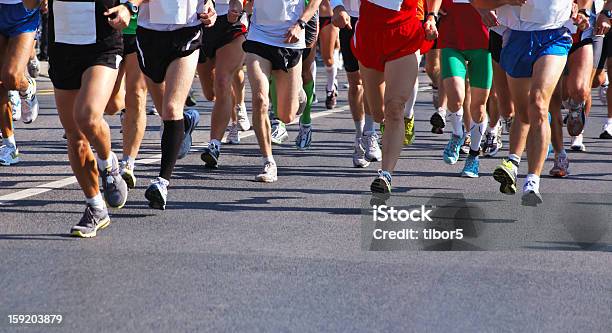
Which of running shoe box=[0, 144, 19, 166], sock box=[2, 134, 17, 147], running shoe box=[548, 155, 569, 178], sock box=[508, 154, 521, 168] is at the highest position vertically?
sock box=[508, 154, 521, 168]

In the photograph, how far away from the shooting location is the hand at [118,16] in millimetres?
8305

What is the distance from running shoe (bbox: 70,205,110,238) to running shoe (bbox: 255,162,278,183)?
8.83ft

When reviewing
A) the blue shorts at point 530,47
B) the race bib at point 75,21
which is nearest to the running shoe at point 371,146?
the blue shorts at point 530,47

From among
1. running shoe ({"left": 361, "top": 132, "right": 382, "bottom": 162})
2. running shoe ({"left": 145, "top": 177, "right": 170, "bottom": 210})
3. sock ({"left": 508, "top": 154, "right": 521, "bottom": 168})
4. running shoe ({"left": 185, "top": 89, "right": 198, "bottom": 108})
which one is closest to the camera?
running shoe ({"left": 145, "top": 177, "right": 170, "bottom": 210})

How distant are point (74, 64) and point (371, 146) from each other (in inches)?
183

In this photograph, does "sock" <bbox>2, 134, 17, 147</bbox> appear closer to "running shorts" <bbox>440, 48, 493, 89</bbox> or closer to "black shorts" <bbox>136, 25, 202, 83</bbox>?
"black shorts" <bbox>136, 25, 202, 83</bbox>

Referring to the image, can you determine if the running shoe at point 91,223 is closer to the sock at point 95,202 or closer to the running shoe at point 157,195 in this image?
the sock at point 95,202

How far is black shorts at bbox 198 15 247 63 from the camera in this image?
460 inches

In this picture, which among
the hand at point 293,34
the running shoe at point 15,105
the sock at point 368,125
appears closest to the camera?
the hand at point 293,34

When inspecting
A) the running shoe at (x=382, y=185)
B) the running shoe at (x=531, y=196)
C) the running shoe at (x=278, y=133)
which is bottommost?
the running shoe at (x=278, y=133)

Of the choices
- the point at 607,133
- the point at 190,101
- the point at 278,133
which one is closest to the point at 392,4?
the point at 278,133

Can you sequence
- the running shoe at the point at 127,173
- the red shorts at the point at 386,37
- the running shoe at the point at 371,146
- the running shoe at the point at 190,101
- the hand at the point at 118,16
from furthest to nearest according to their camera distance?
1. the running shoe at the point at 190,101
2. the running shoe at the point at 371,146
3. the running shoe at the point at 127,173
4. the red shorts at the point at 386,37
5. the hand at the point at 118,16

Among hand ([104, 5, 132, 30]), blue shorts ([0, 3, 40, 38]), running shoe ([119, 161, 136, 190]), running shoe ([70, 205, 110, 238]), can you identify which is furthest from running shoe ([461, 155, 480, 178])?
hand ([104, 5, 132, 30])

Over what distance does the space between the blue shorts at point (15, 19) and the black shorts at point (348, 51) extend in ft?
9.84
